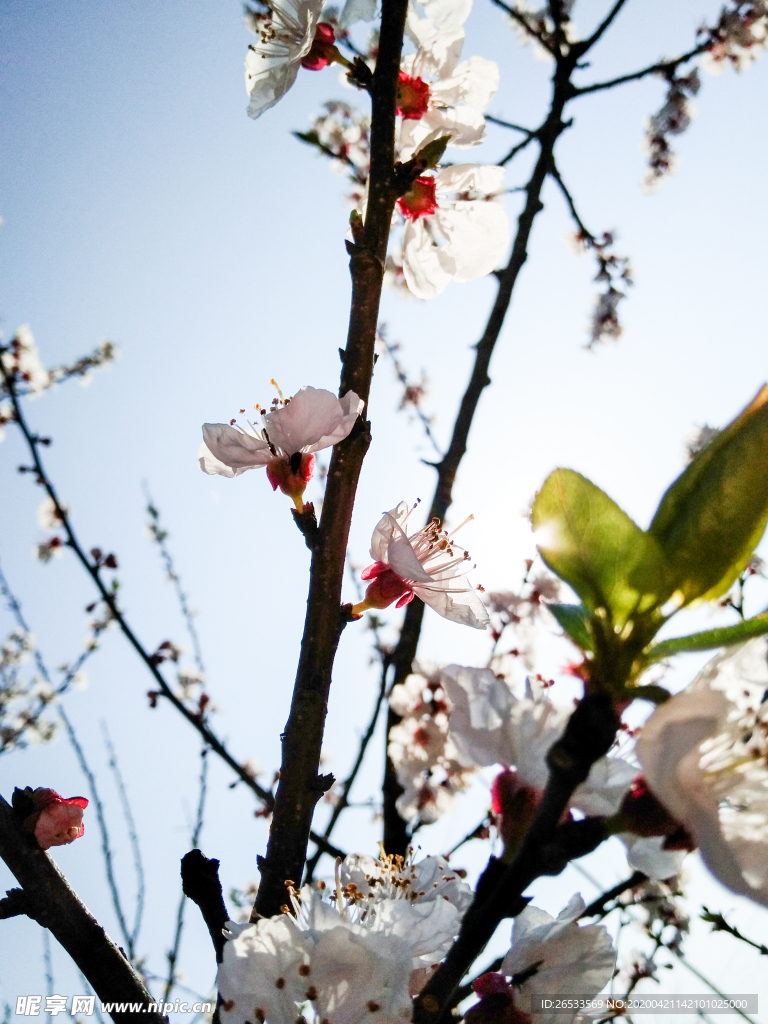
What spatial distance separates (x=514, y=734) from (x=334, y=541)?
37cm

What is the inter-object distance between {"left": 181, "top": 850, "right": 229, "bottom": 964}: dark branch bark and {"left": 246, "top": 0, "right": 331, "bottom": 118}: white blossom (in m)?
1.14

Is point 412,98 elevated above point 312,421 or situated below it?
above

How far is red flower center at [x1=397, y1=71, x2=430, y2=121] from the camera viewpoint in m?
1.28

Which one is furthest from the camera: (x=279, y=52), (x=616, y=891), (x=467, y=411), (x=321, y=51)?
(x=467, y=411)

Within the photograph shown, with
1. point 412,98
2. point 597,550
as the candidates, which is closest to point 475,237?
point 412,98

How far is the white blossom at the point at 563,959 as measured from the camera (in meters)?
0.62

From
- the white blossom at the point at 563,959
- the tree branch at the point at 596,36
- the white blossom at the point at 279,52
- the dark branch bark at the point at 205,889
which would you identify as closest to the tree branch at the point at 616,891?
the white blossom at the point at 563,959

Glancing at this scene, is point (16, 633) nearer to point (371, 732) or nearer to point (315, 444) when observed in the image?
point (371, 732)

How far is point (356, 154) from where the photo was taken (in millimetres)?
4344

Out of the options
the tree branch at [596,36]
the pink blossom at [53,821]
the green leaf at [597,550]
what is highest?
the tree branch at [596,36]

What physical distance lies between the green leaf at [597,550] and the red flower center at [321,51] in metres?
1.06

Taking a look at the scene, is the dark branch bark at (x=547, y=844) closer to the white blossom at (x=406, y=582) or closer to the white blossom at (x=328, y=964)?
the white blossom at (x=328, y=964)

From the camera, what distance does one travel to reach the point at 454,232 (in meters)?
1.36

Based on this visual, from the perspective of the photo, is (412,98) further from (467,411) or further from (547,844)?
(547,844)
